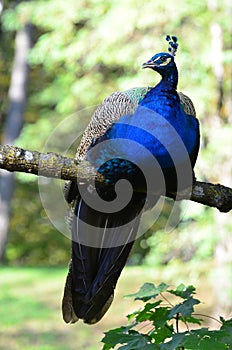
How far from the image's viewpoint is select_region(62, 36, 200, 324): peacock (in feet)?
7.71

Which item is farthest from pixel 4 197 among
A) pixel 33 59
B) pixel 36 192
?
pixel 33 59

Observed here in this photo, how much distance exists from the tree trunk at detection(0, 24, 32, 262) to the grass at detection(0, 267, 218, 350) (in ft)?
7.91

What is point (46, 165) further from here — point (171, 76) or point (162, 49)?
point (162, 49)

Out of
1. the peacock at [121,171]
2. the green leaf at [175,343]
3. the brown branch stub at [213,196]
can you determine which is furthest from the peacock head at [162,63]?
the green leaf at [175,343]

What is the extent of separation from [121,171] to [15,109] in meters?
10.2

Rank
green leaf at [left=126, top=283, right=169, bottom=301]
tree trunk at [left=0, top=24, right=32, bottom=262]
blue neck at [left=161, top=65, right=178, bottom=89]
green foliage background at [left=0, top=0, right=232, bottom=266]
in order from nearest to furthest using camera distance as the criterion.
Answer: green leaf at [left=126, top=283, right=169, bottom=301], blue neck at [left=161, top=65, right=178, bottom=89], green foliage background at [left=0, top=0, right=232, bottom=266], tree trunk at [left=0, top=24, right=32, bottom=262]

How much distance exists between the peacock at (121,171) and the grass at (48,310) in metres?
2.69

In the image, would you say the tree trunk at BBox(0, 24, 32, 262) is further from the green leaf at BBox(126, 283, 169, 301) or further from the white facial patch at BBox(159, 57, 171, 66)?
the green leaf at BBox(126, 283, 169, 301)

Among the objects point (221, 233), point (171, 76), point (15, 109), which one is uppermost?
point (15, 109)

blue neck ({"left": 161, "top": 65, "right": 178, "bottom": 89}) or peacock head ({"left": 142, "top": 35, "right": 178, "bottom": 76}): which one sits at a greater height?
peacock head ({"left": 142, "top": 35, "right": 178, "bottom": 76})

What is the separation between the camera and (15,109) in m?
12.3

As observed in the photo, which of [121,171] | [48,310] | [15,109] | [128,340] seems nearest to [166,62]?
[121,171]

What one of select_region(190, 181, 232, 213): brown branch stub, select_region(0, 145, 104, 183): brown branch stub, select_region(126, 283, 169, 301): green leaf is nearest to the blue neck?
select_region(190, 181, 232, 213): brown branch stub

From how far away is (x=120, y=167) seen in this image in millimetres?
2352
